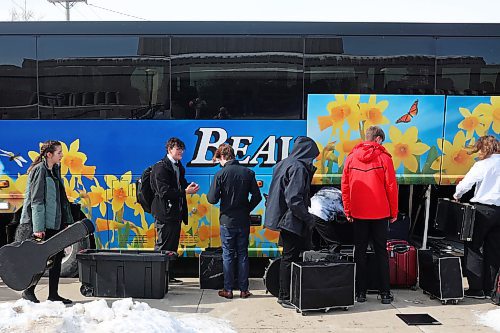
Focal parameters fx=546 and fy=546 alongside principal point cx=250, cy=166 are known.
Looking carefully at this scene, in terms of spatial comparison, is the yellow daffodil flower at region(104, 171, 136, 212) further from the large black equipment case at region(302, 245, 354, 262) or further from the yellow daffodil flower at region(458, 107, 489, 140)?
the yellow daffodil flower at region(458, 107, 489, 140)

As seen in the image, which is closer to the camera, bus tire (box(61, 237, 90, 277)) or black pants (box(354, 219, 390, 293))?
black pants (box(354, 219, 390, 293))

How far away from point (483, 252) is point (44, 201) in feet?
17.7

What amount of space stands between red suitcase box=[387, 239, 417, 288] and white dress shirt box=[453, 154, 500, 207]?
44.9 inches

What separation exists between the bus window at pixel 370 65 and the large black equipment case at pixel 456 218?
1590 millimetres

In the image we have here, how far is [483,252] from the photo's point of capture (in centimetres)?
695

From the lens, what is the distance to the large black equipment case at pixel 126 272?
264 inches

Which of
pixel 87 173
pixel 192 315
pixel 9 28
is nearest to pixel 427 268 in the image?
pixel 192 315

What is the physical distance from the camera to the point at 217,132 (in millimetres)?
7512

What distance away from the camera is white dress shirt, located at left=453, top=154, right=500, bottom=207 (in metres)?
6.66

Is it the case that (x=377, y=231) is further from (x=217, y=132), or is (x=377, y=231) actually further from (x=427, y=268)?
(x=217, y=132)

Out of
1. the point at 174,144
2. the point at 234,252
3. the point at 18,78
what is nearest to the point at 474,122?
the point at 234,252

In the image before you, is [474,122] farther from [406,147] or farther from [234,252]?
[234,252]

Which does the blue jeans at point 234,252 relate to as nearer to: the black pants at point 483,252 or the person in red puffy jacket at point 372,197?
the person in red puffy jacket at point 372,197

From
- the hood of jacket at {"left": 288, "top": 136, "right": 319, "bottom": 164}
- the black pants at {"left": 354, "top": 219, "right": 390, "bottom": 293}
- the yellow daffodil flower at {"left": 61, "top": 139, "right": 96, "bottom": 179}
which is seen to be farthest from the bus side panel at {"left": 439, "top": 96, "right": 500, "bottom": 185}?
the yellow daffodil flower at {"left": 61, "top": 139, "right": 96, "bottom": 179}
